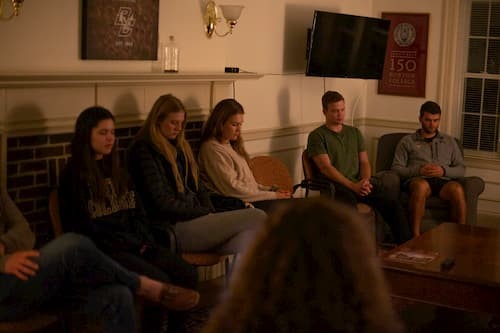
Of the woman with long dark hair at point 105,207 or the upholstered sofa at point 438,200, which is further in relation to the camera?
the upholstered sofa at point 438,200

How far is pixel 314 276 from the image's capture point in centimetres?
122

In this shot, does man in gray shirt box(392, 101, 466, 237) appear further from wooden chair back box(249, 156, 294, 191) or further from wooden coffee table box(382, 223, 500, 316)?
wooden coffee table box(382, 223, 500, 316)

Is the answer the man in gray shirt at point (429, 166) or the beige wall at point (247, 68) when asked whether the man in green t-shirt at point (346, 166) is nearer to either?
the man in gray shirt at point (429, 166)

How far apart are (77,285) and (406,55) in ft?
14.6

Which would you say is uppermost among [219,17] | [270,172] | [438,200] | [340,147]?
[219,17]

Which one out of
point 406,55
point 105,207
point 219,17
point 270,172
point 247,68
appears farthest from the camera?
point 406,55

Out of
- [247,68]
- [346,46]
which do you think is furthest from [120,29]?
[346,46]

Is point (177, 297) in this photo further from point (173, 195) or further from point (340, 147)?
point (340, 147)

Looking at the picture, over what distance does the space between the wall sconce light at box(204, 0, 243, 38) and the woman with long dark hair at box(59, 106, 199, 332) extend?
131 cm

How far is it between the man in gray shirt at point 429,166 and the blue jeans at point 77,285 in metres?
2.92

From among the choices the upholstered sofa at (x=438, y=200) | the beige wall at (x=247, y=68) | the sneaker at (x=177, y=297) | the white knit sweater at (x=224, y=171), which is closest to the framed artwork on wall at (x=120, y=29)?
the beige wall at (x=247, y=68)

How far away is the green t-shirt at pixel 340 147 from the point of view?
230 inches

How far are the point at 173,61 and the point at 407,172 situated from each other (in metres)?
2.20

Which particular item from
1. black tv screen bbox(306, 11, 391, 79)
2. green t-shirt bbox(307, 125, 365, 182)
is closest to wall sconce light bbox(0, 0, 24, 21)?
green t-shirt bbox(307, 125, 365, 182)
